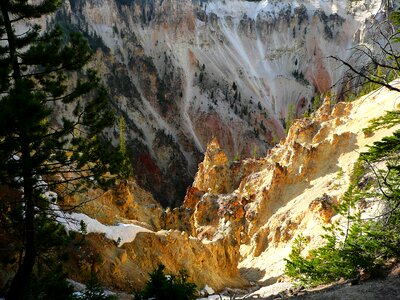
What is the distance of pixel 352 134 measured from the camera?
28.3 meters

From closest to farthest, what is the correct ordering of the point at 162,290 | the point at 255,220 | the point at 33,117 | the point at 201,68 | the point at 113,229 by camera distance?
the point at 33,117 < the point at 162,290 < the point at 113,229 < the point at 255,220 < the point at 201,68

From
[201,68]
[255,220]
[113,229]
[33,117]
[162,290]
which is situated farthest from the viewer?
[201,68]

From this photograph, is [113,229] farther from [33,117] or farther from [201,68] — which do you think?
[201,68]

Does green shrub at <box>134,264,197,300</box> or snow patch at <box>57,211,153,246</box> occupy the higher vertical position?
snow patch at <box>57,211,153,246</box>

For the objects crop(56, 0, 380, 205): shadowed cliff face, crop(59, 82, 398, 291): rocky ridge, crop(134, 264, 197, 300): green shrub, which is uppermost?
crop(56, 0, 380, 205): shadowed cliff face

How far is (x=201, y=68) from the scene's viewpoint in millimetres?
88750

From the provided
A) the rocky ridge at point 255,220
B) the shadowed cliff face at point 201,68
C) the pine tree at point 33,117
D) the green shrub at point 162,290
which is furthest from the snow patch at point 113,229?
the shadowed cliff face at point 201,68

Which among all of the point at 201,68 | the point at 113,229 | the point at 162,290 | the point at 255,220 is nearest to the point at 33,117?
the point at 162,290

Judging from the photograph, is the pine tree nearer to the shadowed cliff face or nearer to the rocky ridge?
the rocky ridge

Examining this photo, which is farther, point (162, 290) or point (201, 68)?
point (201, 68)

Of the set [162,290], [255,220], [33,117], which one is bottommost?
[162,290]

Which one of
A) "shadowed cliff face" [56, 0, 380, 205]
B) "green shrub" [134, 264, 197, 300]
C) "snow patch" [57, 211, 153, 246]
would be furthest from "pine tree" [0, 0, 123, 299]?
"shadowed cliff face" [56, 0, 380, 205]

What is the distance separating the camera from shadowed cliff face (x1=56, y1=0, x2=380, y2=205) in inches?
2790

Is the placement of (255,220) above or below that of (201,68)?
below
